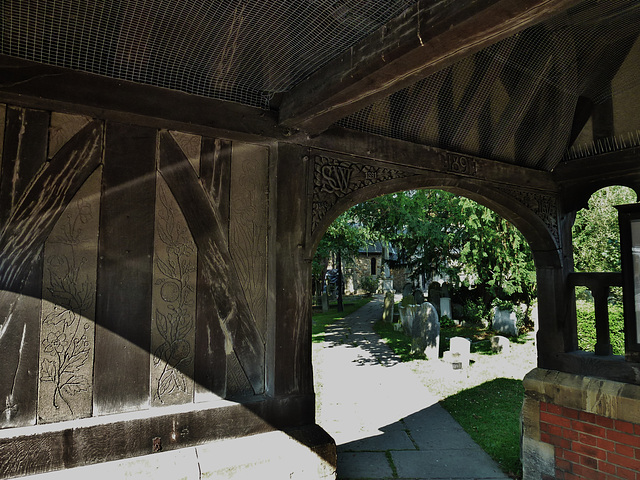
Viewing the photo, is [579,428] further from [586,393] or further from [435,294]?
[435,294]

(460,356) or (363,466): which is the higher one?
(460,356)

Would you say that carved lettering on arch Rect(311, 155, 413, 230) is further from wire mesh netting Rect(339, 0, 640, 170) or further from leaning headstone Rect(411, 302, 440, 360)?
leaning headstone Rect(411, 302, 440, 360)

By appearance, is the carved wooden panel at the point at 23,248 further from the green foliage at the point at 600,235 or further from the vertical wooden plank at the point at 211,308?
the green foliage at the point at 600,235

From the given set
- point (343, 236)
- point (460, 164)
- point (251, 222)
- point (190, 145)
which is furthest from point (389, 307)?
point (190, 145)

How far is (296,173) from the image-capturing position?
3.05m

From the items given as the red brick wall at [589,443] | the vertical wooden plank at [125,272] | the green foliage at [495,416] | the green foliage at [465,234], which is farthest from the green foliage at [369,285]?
the vertical wooden plank at [125,272]

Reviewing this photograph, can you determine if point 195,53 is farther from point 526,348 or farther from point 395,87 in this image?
point 526,348

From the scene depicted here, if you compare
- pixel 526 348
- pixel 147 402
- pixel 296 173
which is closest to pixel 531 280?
pixel 526 348

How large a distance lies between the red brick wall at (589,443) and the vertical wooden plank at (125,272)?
3.64 metres

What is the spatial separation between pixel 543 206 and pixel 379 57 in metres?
3.22

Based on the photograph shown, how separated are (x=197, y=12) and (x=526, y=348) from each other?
10.6 meters

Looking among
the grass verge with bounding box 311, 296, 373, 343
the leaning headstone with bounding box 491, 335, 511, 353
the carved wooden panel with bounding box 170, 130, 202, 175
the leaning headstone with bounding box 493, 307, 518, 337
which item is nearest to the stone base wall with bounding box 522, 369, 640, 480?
the carved wooden panel with bounding box 170, 130, 202, 175

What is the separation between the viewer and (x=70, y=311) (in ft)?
7.72

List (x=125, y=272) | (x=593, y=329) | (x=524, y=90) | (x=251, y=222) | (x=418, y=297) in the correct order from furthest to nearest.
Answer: (x=418, y=297), (x=593, y=329), (x=524, y=90), (x=251, y=222), (x=125, y=272)
